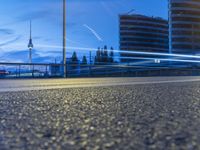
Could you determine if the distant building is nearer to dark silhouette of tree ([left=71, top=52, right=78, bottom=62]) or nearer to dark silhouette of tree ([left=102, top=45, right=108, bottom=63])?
dark silhouette of tree ([left=102, top=45, right=108, bottom=63])

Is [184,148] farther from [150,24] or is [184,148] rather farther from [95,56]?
[150,24]

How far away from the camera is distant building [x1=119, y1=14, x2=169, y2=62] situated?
30094mm

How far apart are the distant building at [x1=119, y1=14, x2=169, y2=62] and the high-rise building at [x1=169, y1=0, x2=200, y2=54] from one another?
3.91 ft

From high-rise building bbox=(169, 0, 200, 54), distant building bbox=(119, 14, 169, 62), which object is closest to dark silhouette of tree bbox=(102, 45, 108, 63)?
distant building bbox=(119, 14, 169, 62)

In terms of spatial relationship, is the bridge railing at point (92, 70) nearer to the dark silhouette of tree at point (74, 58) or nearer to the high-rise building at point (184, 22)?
the dark silhouette of tree at point (74, 58)

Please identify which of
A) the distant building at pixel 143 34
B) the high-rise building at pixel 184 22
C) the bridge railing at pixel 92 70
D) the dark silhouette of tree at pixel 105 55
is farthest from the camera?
the high-rise building at pixel 184 22

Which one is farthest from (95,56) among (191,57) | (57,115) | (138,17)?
(57,115)

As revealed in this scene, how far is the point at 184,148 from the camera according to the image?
2.49 ft

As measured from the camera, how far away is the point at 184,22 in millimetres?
33906

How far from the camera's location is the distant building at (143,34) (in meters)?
30.1

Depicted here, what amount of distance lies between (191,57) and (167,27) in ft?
14.4

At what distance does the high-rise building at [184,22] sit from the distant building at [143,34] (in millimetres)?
1192

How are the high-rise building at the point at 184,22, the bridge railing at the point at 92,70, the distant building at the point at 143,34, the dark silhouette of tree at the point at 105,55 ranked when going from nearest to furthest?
the bridge railing at the point at 92,70
the dark silhouette of tree at the point at 105,55
the distant building at the point at 143,34
the high-rise building at the point at 184,22

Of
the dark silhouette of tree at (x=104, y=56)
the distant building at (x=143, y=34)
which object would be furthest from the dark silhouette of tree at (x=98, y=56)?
the distant building at (x=143, y=34)
